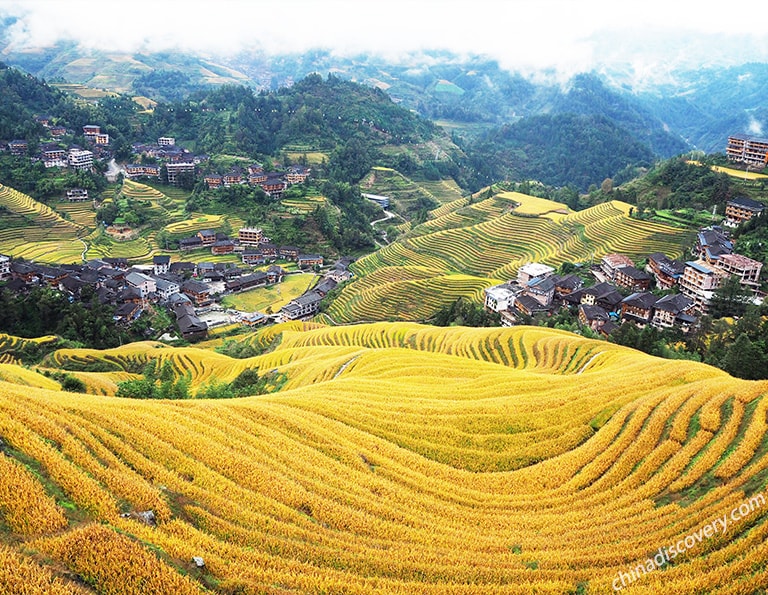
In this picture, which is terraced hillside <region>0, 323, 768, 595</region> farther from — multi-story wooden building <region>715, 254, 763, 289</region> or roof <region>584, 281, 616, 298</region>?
multi-story wooden building <region>715, 254, 763, 289</region>

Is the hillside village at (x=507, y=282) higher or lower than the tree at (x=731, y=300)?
lower

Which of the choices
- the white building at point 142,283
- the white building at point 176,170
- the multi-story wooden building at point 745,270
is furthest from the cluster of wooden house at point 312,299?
the multi-story wooden building at point 745,270

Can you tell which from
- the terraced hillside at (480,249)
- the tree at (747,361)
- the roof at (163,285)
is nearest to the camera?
the tree at (747,361)

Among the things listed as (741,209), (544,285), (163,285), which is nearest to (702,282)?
(544,285)

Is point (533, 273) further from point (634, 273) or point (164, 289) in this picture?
point (164, 289)

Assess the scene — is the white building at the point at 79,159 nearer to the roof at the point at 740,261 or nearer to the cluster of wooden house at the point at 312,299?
the cluster of wooden house at the point at 312,299

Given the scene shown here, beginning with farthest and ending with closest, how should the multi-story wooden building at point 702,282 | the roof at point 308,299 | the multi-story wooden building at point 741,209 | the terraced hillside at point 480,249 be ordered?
1. the roof at point 308,299
2. the terraced hillside at point 480,249
3. the multi-story wooden building at point 741,209
4. the multi-story wooden building at point 702,282

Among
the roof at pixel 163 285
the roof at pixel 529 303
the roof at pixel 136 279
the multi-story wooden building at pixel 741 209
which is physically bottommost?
the roof at pixel 163 285

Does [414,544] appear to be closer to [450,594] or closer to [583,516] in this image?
[450,594]

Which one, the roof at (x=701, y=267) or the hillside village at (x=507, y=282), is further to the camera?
the hillside village at (x=507, y=282)
